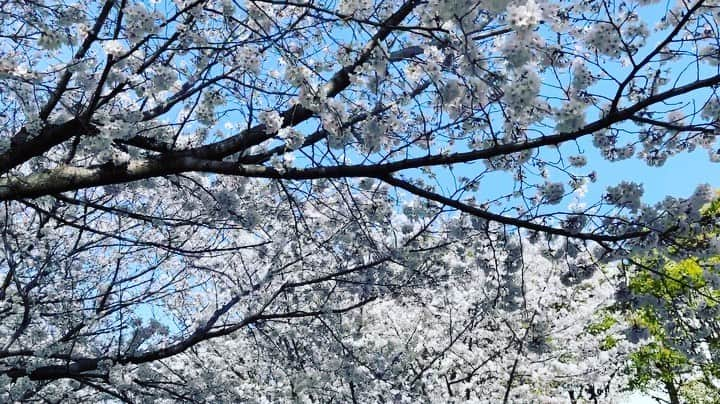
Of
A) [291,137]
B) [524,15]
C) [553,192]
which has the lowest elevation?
[524,15]

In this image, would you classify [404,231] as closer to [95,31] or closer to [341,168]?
[341,168]

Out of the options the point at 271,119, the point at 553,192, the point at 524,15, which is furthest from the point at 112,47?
the point at 553,192

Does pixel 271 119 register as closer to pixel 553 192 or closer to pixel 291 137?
pixel 291 137

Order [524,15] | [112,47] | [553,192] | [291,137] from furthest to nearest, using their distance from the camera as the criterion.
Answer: [553,192]
[291,137]
[112,47]
[524,15]

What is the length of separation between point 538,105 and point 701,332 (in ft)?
11.9

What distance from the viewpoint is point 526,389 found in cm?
1081

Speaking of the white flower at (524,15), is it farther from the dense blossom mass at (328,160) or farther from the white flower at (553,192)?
the white flower at (553,192)

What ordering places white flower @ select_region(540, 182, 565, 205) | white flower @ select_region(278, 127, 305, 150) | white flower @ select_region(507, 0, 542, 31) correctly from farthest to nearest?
white flower @ select_region(540, 182, 565, 205), white flower @ select_region(278, 127, 305, 150), white flower @ select_region(507, 0, 542, 31)

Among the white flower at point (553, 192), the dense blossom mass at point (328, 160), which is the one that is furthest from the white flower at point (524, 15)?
the white flower at point (553, 192)

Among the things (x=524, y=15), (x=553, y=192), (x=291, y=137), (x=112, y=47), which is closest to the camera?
(x=524, y=15)

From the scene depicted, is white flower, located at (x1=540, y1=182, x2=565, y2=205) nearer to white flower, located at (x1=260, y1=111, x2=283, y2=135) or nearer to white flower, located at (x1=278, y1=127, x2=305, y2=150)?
white flower, located at (x1=278, y1=127, x2=305, y2=150)

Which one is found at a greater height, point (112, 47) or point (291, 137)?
point (112, 47)

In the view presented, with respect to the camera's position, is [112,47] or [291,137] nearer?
[112,47]

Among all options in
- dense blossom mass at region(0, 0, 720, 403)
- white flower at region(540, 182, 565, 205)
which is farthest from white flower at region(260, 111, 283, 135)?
white flower at region(540, 182, 565, 205)
